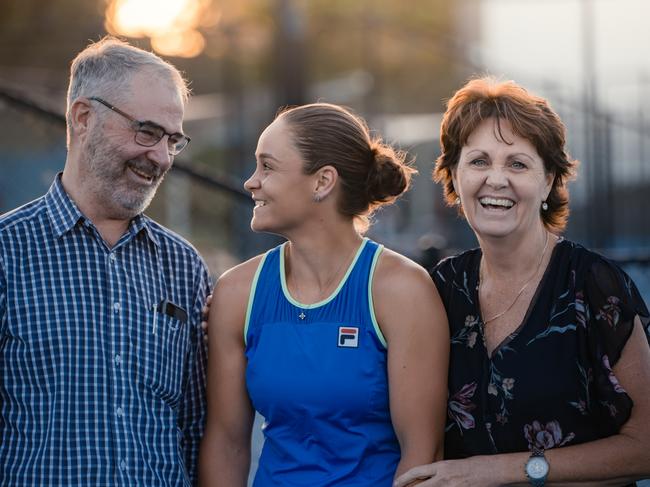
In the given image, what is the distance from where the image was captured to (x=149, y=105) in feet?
10.0

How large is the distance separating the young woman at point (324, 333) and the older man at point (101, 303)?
0.19 m

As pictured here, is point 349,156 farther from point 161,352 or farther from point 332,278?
point 161,352

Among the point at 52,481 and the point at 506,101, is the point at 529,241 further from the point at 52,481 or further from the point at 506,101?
the point at 52,481

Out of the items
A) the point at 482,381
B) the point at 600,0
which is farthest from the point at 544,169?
the point at 600,0

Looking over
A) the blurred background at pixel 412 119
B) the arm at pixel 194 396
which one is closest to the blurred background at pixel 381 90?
the blurred background at pixel 412 119

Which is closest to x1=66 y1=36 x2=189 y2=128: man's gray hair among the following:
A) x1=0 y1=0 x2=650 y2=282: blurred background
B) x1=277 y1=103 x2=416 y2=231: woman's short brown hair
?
x1=277 y1=103 x2=416 y2=231: woman's short brown hair

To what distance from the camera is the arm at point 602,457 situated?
283 centimetres

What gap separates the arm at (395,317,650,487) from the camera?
2.83 m

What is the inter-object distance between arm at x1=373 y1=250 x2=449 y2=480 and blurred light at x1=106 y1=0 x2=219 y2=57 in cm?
545

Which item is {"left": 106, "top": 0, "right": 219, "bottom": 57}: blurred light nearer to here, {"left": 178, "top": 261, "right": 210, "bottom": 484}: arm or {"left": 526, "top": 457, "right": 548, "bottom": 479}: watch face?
{"left": 178, "top": 261, "right": 210, "bottom": 484}: arm

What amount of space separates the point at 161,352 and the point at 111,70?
88 centimetres

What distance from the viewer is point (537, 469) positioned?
9.33 feet

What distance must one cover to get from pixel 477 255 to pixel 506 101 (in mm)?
538

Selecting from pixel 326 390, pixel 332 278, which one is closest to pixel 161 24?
pixel 332 278
